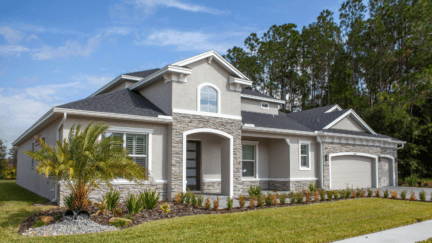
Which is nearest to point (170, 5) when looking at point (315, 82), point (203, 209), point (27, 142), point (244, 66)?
point (203, 209)

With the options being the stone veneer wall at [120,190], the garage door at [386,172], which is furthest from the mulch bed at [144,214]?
the garage door at [386,172]

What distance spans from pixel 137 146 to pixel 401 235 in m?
8.79

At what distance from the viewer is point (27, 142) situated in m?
19.9

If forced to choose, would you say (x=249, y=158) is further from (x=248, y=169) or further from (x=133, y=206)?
(x=133, y=206)

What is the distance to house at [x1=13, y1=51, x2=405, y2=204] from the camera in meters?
12.7

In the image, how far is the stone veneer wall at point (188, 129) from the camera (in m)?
13.0

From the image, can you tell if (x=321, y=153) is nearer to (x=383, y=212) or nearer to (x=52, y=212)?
(x=383, y=212)

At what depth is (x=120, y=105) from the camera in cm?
1313

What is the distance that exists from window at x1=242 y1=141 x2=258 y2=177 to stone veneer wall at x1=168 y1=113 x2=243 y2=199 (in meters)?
2.91

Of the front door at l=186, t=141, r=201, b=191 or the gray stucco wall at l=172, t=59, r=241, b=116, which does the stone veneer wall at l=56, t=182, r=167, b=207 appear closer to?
the front door at l=186, t=141, r=201, b=191

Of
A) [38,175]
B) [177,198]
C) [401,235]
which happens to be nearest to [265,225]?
[401,235]

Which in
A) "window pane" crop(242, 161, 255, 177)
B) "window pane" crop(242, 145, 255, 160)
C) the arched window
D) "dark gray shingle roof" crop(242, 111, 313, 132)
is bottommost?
"window pane" crop(242, 161, 255, 177)

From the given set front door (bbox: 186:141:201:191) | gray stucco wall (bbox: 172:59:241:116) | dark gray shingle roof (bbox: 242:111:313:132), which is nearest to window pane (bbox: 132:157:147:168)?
gray stucco wall (bbox: 172:59:241:116)

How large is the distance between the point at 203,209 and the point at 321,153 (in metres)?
9.95
